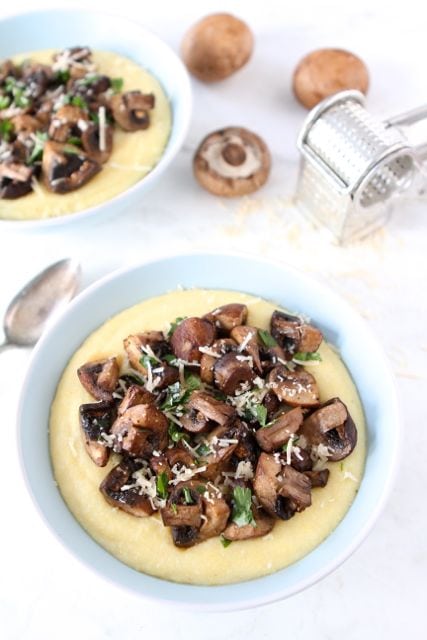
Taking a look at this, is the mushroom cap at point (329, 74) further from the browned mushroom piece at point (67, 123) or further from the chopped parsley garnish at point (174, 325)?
the chopped parsley garnish at point (174, 325)

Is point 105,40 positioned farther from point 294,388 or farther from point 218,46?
point 294,388

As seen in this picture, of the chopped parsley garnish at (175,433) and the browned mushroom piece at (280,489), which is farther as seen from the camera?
the chopped parsley garnish at (175,433)

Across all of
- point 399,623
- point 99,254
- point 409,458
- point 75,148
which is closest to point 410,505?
point 409,458

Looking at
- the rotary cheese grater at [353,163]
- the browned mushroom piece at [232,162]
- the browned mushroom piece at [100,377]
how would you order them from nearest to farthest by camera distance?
the browned mushroom piece at [100,377]
the rotary cheese grater at [353,163]
the browned mushroom piece at [232,162]

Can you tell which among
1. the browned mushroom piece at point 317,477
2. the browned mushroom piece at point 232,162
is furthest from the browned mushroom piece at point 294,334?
the browned mushroom piece at point 232,162

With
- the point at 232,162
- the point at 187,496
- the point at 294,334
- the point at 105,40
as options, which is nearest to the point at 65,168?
the point at 232,162

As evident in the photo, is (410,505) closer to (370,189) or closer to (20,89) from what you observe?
(370,189)
